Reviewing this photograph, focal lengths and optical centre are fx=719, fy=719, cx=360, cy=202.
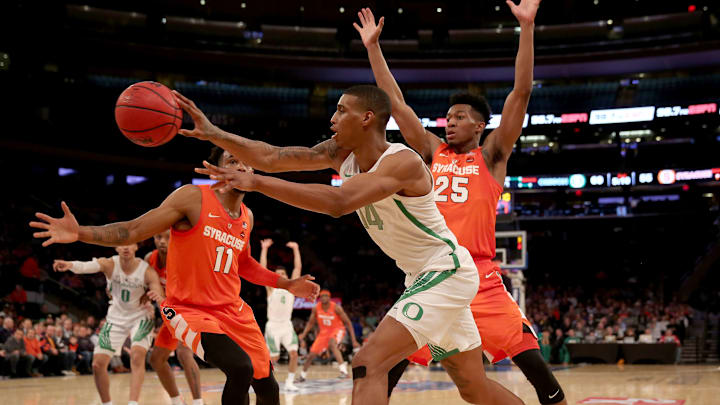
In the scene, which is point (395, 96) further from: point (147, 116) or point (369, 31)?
point (147, 116)

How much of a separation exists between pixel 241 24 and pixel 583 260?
59.9 feet

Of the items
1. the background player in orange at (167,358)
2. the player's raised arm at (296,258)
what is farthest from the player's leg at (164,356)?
the player's raised arm at (296,258)

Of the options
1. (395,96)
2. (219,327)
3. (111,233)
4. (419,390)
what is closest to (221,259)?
(219,327)

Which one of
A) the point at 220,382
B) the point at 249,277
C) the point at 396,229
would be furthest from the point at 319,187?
the point at 220,382

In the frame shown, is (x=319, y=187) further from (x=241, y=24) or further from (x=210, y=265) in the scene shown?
(x=241, y=24)

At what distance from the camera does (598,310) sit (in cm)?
2458

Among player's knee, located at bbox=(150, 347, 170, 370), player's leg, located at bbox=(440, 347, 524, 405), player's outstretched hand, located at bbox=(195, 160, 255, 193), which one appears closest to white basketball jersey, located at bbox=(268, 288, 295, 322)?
player's knee, located at bbox=(150, 347, 170, 370)

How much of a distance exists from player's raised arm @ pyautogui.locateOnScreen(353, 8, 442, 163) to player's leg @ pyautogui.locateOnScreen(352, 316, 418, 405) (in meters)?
1.70

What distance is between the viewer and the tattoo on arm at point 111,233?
3.61m

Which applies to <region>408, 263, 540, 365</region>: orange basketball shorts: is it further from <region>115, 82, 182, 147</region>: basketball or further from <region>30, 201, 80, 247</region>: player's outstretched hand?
<region>30, 201, 80, 247</region>: player's outstretched hand

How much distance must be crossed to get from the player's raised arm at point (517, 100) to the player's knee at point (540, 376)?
3.89 ft

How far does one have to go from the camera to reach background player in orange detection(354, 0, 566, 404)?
4.55 m

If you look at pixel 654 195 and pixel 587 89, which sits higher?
pixel 587 89

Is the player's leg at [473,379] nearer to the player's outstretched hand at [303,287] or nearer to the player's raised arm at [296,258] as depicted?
the player's outstretched hand at [303,287]
